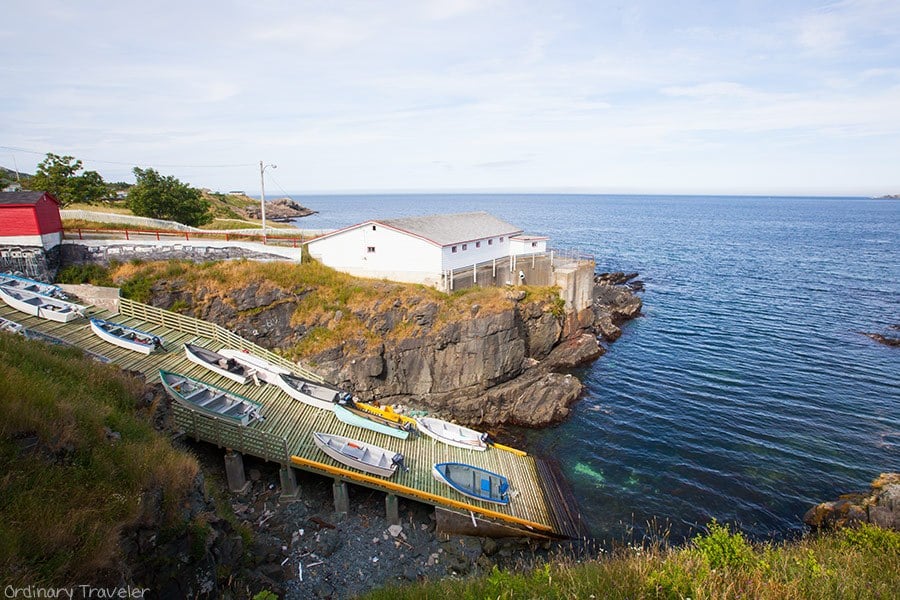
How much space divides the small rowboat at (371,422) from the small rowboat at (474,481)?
2897 mm

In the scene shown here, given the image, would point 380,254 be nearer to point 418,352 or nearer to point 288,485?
point 418,352

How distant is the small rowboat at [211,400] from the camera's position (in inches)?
764

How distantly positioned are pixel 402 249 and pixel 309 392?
14564 millimetres

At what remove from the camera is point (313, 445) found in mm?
20078

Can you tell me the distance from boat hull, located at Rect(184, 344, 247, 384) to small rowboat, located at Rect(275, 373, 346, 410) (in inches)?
74.7

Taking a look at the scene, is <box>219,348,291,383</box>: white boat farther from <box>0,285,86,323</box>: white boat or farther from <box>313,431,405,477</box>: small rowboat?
<box>0,285,86,323</box>: white boat

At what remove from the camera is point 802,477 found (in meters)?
23.8

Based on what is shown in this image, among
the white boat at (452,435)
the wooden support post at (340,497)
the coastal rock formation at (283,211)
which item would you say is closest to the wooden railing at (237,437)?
the wooden support post at (340,497)

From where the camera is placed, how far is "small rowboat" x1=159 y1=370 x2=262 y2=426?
19406 mm

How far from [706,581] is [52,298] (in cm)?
3494

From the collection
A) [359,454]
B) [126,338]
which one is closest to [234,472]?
[359,454]

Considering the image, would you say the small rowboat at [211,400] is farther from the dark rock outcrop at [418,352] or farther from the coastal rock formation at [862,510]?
the coastal rock formation at [862,510]

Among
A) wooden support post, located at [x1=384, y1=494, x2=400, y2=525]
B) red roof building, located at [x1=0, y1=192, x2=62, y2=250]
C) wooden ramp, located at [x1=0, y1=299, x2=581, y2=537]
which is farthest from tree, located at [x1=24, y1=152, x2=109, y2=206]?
wooden support post, located at [x1=384, y1=494, x2=400, y2=525]

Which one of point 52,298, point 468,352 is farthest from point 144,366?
point 468,352
